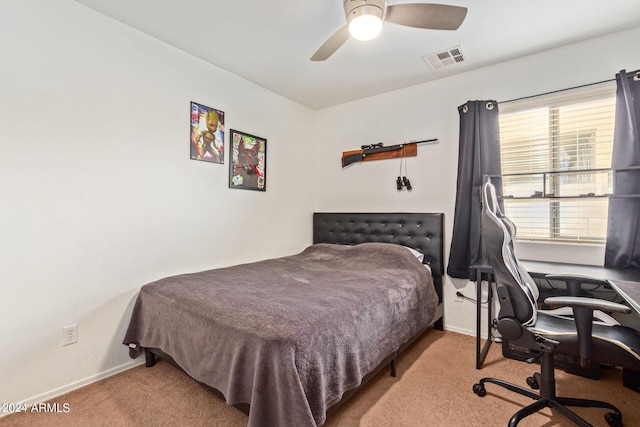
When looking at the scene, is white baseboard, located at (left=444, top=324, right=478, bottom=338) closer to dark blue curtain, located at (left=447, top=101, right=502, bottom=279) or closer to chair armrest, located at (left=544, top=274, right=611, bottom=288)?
dark blue curtain, located at (left=447, top=101, right=502, bottom=279)

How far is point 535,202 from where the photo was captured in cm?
274

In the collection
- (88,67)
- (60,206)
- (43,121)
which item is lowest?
(60,206)

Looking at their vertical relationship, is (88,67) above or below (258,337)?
above

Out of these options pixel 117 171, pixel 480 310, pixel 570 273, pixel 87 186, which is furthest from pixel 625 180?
pixel 87 186

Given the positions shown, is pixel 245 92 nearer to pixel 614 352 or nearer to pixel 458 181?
pixel 458 181

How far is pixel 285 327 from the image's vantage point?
1.42 metres

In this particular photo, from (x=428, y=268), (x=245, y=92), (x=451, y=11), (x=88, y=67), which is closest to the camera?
(x=451, y=11)

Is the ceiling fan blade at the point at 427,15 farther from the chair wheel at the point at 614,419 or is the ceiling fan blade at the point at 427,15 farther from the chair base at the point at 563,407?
the chair wheel at the point at 614,419

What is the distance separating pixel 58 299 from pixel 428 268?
292 cm

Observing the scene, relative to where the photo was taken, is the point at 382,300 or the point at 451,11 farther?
the point at 382,300

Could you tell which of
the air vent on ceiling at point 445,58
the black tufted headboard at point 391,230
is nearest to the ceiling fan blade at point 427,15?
the air vent on ceiling at point 445,58

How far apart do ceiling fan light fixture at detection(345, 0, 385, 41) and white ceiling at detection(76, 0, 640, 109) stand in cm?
48

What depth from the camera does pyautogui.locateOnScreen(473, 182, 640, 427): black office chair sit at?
143 centimetres

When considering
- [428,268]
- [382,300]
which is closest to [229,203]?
[382,300]
